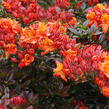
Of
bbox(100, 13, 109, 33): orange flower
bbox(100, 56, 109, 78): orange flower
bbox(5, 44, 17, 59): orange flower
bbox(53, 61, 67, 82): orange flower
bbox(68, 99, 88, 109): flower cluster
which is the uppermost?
bbox(100, 13, 109, 33): orange flower

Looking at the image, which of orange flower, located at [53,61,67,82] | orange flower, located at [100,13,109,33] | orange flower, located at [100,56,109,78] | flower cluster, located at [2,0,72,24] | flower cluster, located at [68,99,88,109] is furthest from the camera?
flower cluster, located at [2,0,72,24]

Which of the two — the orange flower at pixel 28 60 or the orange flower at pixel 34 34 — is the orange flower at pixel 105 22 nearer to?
the orange flower at pixel 34 34

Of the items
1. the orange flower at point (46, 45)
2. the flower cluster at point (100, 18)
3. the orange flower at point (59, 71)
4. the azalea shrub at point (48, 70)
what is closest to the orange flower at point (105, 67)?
the azalea shrub at point (48, 70)

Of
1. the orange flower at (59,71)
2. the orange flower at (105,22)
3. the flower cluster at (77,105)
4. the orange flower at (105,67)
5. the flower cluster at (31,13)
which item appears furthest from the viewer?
the flower cluster at (31,13)

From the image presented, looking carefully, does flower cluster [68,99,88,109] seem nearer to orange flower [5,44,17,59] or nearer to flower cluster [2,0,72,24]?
orange flower [5,44,17,59]

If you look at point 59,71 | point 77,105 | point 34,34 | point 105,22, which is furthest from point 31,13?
point 77,105

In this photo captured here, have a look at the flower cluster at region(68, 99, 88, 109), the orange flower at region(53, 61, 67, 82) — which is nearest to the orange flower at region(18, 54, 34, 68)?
the orange flower at region(53, 61, 67, 82)

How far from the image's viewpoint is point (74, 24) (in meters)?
2.52

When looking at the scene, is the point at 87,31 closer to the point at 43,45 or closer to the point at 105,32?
the point at 105,32

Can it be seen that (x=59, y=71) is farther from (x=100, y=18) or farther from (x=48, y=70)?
(x=100, y=18)

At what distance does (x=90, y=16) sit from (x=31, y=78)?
959 millimetres

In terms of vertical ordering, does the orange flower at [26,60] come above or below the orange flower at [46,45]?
below

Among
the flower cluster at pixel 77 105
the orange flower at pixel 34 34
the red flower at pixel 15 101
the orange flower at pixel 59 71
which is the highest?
the orange flower at pixel 34 34

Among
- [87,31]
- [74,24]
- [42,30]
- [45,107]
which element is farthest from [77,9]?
[45,107]
